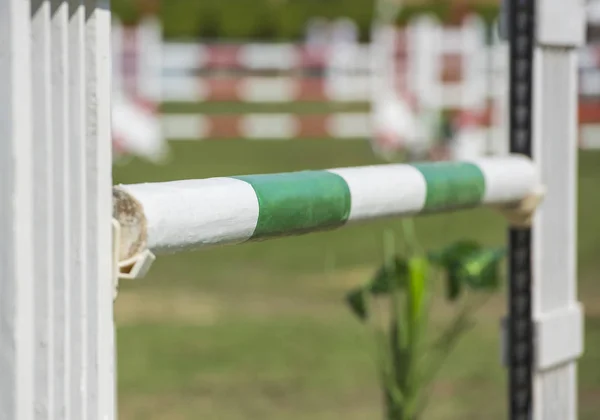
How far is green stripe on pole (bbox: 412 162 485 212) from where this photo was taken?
61.5 inches

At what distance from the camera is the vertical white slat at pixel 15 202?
2.88 feet

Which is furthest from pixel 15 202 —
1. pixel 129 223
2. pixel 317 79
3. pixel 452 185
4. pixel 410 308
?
pixel 317 79

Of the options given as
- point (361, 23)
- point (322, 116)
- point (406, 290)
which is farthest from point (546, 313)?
point (361, 23)

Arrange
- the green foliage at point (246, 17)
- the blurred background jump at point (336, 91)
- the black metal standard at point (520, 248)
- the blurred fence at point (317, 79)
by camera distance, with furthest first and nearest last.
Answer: the green foliage at point (246, 17) → the blurred fence at point (317, 79) → the blurred background jump at point (336, 91) → the black metal standard at point (520, 248)

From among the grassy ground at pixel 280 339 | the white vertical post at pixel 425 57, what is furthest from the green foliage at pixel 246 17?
Result: the grassy ground at pixel 280 339

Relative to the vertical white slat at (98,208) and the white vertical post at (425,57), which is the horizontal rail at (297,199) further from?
the white vertical post at (425,57)

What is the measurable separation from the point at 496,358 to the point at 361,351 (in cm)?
34

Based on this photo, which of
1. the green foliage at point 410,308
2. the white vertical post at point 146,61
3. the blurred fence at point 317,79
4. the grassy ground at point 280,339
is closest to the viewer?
the green foliage at point 410,308

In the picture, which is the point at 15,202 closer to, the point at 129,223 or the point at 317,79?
the point at 129,223

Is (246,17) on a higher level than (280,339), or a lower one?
higher

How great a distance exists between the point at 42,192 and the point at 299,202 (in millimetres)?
390

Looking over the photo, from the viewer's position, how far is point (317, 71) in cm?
1880

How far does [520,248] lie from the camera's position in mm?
1800

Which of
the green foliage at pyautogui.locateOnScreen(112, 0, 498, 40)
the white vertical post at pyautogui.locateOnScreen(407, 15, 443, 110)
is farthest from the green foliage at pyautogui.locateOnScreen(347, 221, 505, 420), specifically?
the green foliage at pyautogui.locateOnScreen(112, 0, 498, 40)
